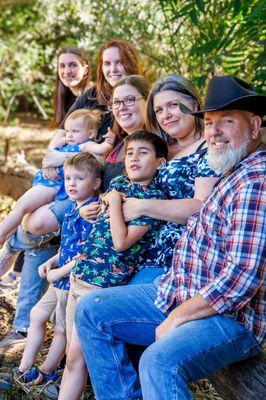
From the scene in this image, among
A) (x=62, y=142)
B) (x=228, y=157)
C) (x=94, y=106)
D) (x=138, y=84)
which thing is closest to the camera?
(x=228, y=157)

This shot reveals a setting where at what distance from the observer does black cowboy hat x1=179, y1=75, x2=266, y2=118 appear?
2.75m

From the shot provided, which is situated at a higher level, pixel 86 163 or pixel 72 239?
pixel 86 163

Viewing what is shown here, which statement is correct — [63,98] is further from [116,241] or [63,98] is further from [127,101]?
[116,241]

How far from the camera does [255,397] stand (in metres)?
2.61

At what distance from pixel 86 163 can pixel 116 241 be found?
70cm

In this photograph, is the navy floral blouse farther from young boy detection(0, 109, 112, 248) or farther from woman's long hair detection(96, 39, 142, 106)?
woman's long hair detection(96, 39, 142, 106)

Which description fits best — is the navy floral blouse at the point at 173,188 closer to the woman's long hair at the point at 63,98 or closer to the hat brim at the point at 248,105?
the hat brim at the point at 248,105

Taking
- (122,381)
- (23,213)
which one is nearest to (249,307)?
(122,381)

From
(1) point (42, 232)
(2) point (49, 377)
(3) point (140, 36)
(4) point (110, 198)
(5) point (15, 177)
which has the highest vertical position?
(3) point (140, 36)

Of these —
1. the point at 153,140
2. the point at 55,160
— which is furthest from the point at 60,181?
the point at 153,140

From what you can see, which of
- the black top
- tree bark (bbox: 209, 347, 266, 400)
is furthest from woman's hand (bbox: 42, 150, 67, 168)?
tree bark (bbox: 209, 347, 266, 400)

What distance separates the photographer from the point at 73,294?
3.36m

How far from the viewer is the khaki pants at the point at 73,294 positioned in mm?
3283

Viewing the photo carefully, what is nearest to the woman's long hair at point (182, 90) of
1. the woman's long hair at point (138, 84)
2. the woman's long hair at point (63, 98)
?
the woman's long hair at point (138, 84)
